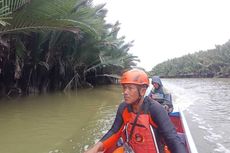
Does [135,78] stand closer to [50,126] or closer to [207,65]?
[50,126]

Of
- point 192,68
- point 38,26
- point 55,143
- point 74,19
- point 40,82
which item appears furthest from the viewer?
point 192,68

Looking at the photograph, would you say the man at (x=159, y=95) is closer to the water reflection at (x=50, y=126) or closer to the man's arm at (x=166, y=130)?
the water reflection at (x=50, y=126)

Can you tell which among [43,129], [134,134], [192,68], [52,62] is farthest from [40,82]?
[192,68]

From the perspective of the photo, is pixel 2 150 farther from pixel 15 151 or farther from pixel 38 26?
pixel 38 26

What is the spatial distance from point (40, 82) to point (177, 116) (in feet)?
38.5

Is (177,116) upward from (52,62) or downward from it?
downward

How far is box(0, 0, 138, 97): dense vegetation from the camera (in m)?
9.59

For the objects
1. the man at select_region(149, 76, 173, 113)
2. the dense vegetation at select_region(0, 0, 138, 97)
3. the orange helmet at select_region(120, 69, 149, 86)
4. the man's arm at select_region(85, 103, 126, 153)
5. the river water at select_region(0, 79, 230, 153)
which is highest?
the dense vegetation at select_region(0, 0, 138, 97)

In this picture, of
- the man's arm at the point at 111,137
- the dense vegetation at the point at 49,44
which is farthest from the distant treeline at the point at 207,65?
the man's arm at the point at 111,137

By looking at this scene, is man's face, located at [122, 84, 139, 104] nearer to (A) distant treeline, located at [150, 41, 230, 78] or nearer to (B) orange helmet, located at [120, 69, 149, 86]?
(B) orange helmet, located at [120, 69, 149, 86]

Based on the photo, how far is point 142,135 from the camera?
368 centimetres

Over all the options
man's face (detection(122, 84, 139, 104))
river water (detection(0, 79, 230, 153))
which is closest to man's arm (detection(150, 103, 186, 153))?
man's face (detection(122, 84, 139, 104))

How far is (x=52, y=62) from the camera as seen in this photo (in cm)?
1830

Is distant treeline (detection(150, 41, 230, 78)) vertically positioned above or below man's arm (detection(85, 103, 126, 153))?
above
